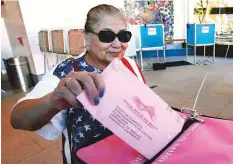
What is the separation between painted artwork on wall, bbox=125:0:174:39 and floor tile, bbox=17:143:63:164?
477cm

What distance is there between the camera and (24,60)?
13.9 feet

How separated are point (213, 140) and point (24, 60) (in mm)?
4281

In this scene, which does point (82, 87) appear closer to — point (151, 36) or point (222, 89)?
point (222, 89)

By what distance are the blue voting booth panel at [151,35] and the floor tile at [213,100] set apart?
7.17 feet

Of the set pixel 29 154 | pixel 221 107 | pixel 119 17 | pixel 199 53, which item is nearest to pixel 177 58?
pixel 199 53

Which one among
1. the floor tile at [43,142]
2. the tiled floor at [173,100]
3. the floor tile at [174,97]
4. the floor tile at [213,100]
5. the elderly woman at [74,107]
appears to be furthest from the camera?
the floor tile at [174,97]

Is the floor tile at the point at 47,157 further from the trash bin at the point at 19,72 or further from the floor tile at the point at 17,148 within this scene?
the trash bin at the point at 19,72

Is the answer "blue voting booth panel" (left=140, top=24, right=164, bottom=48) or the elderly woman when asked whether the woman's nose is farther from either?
"blue voting booth panel" (left=140, top=24, right=164, bottom=48)

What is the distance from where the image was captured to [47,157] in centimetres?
194

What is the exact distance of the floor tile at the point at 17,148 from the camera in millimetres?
1975

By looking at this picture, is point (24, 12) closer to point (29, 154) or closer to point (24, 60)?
point (24, 60)

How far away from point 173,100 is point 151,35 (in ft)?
7.81

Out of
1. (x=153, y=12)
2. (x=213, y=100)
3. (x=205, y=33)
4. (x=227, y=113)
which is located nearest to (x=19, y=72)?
(x=213, y=100)

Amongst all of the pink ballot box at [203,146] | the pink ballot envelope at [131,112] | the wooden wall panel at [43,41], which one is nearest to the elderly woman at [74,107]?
the pink ballot envelope at [131,112]
